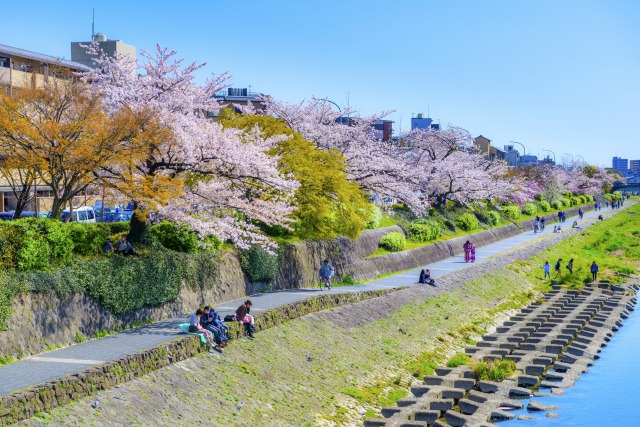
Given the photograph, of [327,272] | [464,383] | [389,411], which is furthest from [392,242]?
[389,411]

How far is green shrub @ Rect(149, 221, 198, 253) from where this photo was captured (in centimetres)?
3058

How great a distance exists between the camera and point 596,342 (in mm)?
39844

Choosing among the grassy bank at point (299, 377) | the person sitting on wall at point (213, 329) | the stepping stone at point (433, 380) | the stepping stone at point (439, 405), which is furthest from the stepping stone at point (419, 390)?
the person sitting on wall at point (213, 329)

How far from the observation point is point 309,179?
119ft

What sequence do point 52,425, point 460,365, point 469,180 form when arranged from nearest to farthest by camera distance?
1. point 52,425
2. point 460,365
3. point 469,180

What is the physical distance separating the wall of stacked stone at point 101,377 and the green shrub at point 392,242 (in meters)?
21.6

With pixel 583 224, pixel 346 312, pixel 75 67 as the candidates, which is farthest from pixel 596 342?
pixel 583 224

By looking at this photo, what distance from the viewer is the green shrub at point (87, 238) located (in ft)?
83.1

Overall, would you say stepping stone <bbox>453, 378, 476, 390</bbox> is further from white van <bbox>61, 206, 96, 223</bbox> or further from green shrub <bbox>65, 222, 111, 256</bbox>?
white van <bbox>61, 206, 96, 223</bbox>

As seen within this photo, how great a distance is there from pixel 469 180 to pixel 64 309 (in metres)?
51.4

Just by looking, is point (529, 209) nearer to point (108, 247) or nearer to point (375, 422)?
point (108, 247)

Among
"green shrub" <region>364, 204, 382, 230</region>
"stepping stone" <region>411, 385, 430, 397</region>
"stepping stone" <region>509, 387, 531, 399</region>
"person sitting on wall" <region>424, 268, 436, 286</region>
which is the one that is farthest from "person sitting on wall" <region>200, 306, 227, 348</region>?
"green shrub" <region>364, 204, 382, 230</region>

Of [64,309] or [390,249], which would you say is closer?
[64,309]

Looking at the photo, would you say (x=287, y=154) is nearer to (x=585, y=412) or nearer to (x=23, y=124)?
(x=23, y=124)
